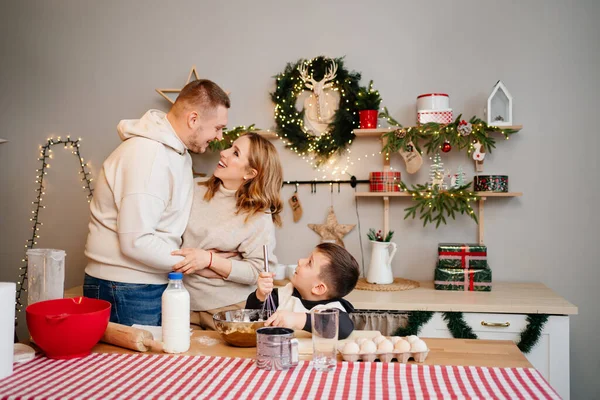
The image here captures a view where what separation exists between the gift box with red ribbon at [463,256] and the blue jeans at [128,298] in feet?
4.99

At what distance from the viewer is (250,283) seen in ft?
7.59

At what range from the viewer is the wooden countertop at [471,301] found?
2.50m

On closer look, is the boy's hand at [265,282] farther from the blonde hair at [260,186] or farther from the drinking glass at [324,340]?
the blonde hair at [260,186]

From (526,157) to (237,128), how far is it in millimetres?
1643

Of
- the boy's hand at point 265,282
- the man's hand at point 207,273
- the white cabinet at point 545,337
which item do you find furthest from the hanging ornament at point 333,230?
the boy's hand at point 265,282

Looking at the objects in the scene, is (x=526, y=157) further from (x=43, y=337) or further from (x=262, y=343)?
(x=43, y=337)

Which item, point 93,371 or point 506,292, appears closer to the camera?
point 93,371

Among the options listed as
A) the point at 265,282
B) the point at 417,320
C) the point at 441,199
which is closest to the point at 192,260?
the point at 265,282

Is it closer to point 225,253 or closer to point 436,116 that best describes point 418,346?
point 225,253

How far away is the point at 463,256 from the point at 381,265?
432 mm

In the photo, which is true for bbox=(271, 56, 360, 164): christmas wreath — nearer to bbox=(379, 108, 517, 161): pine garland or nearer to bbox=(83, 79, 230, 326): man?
bbox=(379, 108, 517, 161): pine garland

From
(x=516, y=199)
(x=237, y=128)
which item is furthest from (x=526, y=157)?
(x=237, y=128)

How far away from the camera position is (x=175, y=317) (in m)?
1.55

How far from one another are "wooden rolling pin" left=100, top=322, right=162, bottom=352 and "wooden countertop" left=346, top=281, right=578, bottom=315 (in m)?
1.24
